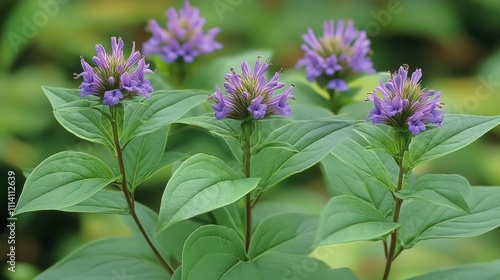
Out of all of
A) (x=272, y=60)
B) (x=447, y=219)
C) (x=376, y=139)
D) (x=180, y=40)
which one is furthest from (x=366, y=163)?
(x=272, y=60)

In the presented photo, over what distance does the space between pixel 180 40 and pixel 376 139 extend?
598 millimetres

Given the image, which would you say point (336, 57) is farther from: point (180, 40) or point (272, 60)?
point (272, 60)

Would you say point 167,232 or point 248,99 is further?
point 167,232

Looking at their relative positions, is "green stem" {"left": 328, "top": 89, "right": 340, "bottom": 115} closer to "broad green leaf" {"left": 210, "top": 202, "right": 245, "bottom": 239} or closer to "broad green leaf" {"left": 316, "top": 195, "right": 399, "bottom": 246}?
"broad green leaf" {"left": 210, "top": 202, "right": 245, "bottom": 239}

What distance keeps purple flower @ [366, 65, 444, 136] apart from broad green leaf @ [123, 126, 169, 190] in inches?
11.7

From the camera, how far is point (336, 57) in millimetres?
1239

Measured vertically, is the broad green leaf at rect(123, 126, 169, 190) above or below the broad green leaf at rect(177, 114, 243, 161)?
below

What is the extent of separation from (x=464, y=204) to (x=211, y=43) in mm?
706

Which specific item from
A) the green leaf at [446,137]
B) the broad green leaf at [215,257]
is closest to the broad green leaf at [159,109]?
the broad green leaf at [215,257]

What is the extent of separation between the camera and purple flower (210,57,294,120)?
0.84m

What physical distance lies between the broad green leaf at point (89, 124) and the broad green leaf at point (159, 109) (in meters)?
0.02

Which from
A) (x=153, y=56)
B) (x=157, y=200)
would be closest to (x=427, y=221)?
(x=153, y=56)

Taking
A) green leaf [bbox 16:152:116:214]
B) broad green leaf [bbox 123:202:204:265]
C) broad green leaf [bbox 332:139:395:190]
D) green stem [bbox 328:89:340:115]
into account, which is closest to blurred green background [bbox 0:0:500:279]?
green stem [bbox 328:89:340:115]

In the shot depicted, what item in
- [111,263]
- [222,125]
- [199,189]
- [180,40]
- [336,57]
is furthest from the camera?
[180,40]
